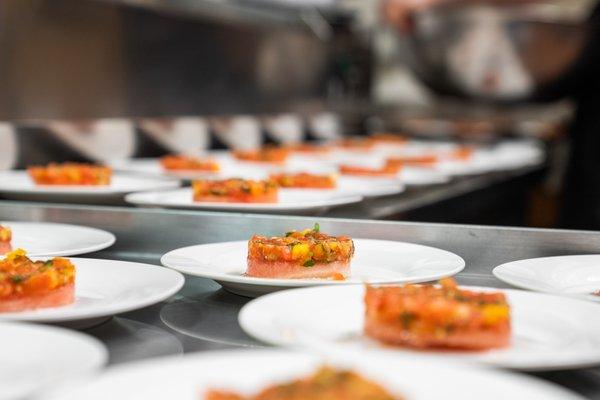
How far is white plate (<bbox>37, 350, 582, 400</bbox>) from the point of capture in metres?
0.77

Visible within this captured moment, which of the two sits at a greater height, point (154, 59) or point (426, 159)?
point (154, 59)

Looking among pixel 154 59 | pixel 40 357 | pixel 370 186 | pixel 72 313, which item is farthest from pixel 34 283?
pixel 154 59

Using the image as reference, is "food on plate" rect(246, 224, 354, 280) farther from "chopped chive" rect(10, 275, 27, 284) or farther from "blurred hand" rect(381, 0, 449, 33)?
"blurred hand" rect(381, 0, 449, 33)

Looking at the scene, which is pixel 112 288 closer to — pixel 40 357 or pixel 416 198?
pixel 40 357

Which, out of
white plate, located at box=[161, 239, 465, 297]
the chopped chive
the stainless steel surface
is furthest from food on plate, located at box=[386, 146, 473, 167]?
the chopped chive

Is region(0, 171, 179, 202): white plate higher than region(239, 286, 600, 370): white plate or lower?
higher

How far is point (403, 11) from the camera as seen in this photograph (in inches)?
157

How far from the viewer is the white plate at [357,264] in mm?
1320

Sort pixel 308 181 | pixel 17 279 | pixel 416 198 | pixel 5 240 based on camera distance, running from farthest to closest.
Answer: pixel 416 198, pixel 308 181, pixel 5 240, pixel 17 279

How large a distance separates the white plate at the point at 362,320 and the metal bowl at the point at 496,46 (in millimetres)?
2697

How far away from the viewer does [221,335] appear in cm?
120

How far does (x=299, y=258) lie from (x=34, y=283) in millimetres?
422

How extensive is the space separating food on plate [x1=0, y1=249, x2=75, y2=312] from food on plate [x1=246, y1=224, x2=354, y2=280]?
31 cm

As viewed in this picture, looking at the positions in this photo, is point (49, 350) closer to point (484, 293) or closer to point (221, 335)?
point (221, 335)
